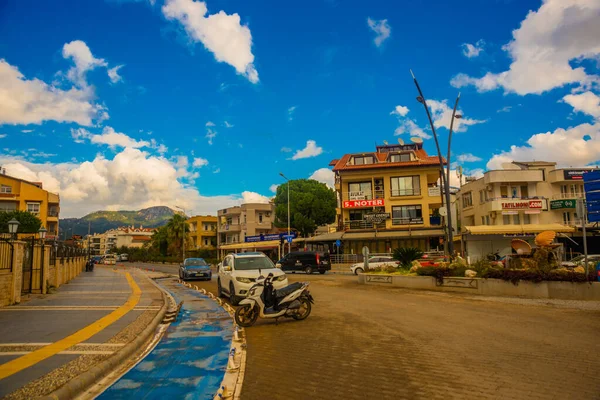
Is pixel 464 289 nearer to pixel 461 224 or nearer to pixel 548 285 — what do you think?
pixel 548 285

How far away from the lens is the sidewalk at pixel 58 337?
18.2 ft

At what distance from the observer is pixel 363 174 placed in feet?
157

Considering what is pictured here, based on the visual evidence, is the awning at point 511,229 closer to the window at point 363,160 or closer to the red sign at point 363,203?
the red sign at point 363,203

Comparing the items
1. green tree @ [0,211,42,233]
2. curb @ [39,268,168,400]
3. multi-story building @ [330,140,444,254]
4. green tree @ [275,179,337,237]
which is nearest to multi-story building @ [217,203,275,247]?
green tree @ [275,179,337,237]

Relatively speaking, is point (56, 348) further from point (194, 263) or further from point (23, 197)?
point (23, 197)

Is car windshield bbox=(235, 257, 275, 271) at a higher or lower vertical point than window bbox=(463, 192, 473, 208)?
lower

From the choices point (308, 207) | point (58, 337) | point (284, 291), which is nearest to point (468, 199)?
point (308, 207)

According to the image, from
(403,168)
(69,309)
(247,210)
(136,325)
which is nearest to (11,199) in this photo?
(247,210)

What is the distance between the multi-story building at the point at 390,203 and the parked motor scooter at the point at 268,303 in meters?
34.5

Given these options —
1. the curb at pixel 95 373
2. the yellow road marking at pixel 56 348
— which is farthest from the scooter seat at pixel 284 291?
the yellow road marking at pixel 56 348

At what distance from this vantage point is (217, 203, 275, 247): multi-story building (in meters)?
76.0

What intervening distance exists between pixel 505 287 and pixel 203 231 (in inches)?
3141

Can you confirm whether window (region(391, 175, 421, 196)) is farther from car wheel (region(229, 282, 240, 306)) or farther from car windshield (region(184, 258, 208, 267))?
car wheel (region(229, 282, 240, 306))

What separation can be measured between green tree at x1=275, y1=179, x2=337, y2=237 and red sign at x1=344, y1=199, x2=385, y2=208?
18.0m
